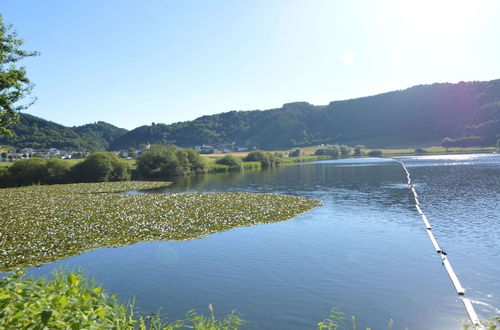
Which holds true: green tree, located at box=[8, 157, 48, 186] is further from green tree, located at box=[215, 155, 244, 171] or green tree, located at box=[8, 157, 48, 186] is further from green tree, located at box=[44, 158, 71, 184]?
green tree, located at box=[215, 155, 244, 171]

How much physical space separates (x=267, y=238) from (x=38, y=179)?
88.2 m

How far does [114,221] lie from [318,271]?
70.5 feet

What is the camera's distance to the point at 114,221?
1305 inches

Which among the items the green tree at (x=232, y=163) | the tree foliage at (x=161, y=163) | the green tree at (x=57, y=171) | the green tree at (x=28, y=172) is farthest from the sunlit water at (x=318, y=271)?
the green tree at (x=232, y=163)

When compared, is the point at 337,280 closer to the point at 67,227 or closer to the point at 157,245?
the point at 157,245

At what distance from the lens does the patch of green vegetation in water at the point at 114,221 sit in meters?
24.7

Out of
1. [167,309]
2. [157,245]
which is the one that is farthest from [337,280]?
[157,245]

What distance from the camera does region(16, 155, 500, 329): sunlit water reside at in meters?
15.0

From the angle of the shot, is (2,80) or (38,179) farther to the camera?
(38,179)

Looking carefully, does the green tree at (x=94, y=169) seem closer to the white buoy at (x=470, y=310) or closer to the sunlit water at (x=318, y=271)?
the sunlit water at (x=318, y=271)

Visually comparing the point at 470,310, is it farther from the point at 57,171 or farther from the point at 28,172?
the point at 28,172

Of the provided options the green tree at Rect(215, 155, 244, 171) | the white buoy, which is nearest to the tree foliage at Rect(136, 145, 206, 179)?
the green tree at Rect(215, 155, 244, 171)

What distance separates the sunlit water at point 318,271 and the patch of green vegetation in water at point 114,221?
1.98 m

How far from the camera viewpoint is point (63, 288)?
8.27m
